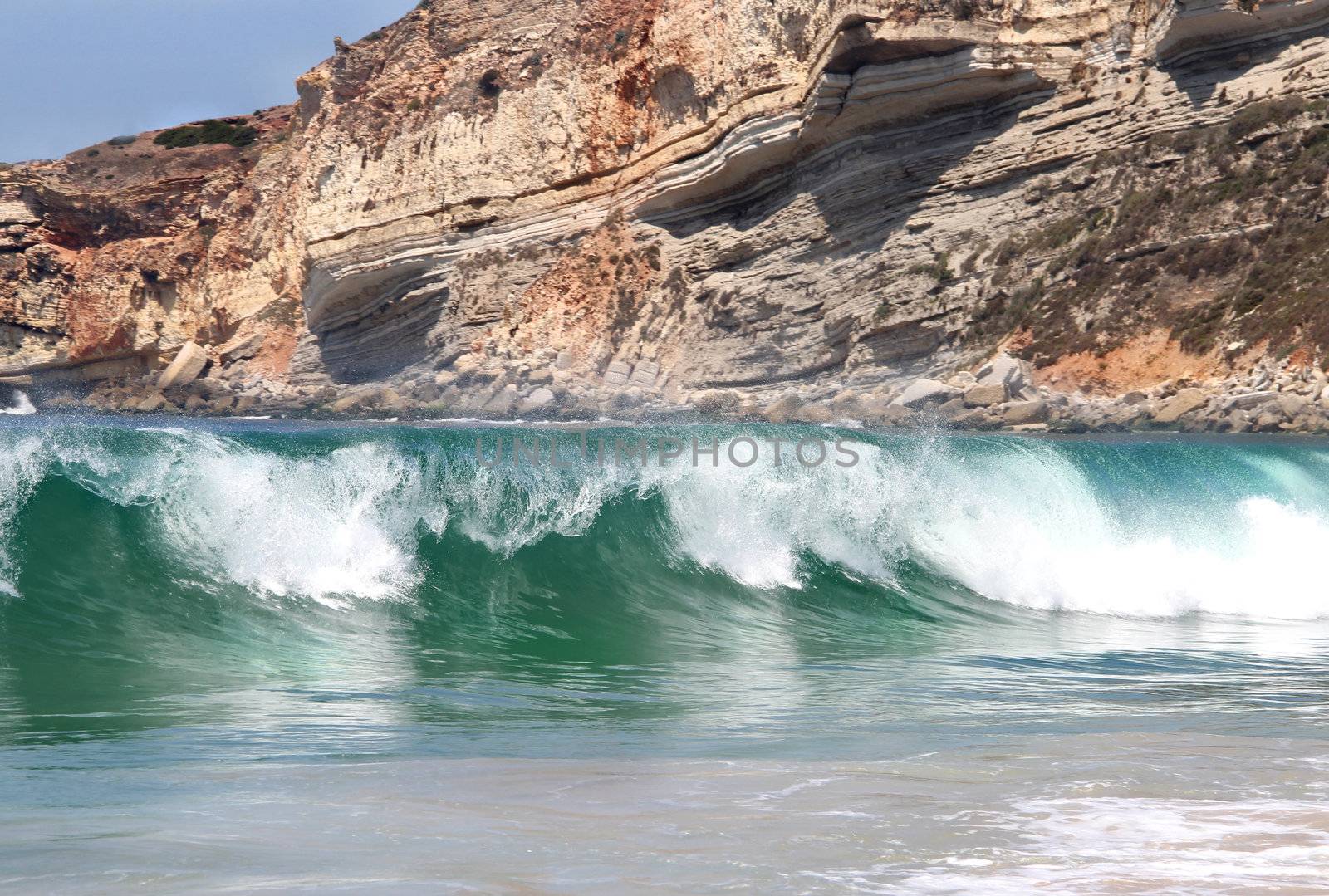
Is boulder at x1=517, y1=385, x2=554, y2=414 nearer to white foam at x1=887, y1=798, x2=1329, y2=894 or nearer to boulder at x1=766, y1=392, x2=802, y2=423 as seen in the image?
boulder at x1=766, y1=392, x2=802, y2=423

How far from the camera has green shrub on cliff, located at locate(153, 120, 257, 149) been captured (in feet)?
236

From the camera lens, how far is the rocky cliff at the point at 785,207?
31562 mm

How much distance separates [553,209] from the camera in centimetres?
4522

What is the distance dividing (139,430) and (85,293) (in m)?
57.1

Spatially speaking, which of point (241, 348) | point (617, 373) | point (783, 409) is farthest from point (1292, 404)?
point (241, 348)

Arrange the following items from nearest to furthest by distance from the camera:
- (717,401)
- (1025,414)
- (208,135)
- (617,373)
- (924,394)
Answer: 1. (1025,414)
2. (924,394)
3. (717,401)
4. (617,373)
5. (208,135)

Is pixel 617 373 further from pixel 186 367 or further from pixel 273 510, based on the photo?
pixel 273 510

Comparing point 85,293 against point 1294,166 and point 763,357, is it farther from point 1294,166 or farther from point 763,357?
point 1294,166

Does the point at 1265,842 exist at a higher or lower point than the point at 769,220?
lower

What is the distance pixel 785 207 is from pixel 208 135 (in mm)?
45933

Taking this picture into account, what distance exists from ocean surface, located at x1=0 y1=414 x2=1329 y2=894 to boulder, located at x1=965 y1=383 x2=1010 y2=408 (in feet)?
42.9

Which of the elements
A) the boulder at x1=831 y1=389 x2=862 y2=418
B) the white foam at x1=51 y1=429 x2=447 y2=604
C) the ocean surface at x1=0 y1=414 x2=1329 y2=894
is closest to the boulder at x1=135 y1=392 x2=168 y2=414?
the boulder at x1=831 y1=389 x2=862 y2=418

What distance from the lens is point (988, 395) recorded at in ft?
96.7

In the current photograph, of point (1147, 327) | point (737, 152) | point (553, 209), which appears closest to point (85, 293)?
point (553, 209)
